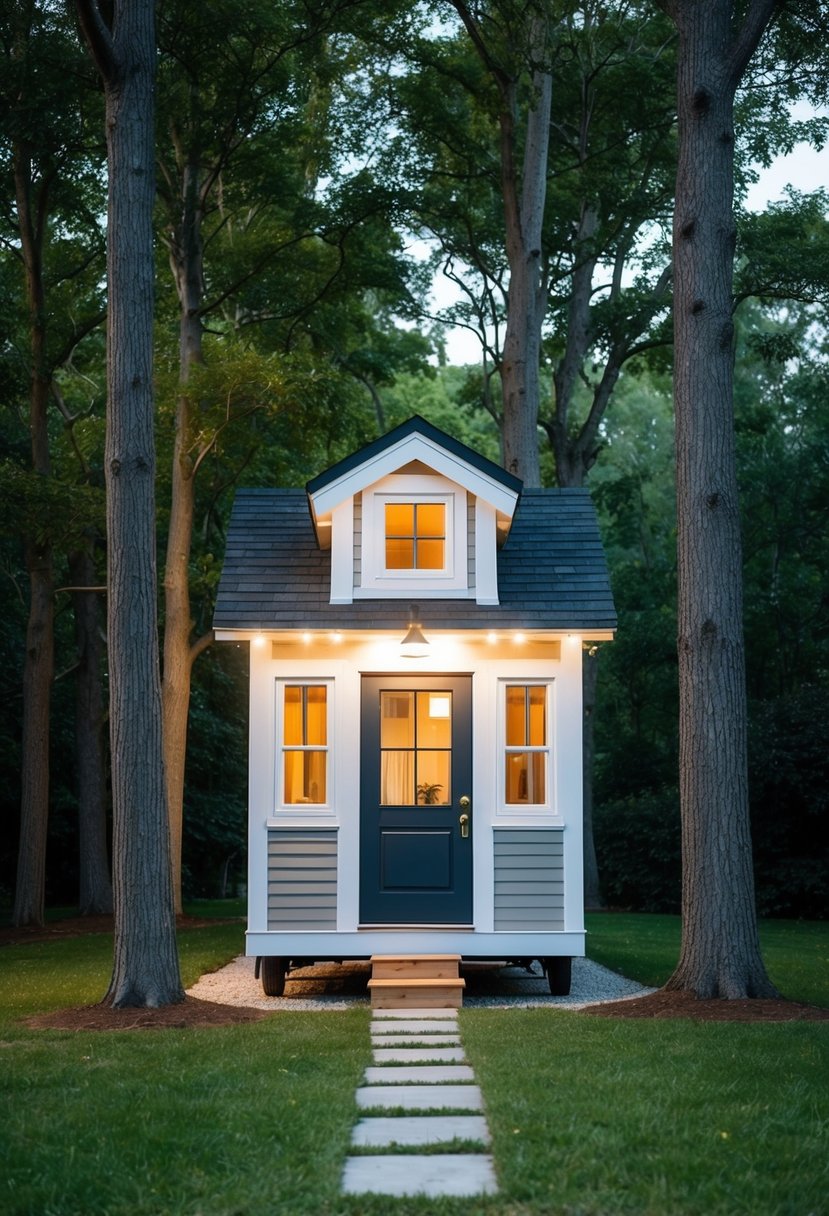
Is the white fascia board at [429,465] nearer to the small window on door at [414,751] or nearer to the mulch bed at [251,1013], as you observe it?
the small window on door at [414,751]

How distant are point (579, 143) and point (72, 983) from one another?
1426 centimetres

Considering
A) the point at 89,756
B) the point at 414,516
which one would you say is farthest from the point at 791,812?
the point at 414,516

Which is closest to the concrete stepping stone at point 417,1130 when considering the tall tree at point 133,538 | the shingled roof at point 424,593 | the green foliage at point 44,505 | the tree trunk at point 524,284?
the tall tree at point 133,538

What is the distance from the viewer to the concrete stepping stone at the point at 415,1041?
27.6 ft

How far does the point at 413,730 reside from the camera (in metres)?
11.7

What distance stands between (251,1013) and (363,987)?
2707 millimetres

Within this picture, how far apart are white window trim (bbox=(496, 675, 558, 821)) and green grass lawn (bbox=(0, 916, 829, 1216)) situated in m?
2.31

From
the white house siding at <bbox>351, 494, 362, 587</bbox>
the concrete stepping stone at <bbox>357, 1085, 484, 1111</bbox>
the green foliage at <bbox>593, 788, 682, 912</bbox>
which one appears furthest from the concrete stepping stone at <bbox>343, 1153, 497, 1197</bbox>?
the green foliage at <bbox>593, 788, 682, 912</bbox>

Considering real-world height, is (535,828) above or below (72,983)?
above

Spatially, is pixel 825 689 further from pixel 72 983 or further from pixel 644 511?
pixel 72 983

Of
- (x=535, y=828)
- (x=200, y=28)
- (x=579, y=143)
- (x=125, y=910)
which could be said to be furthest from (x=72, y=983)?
(x=579, y=143)

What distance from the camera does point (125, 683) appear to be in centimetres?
1000

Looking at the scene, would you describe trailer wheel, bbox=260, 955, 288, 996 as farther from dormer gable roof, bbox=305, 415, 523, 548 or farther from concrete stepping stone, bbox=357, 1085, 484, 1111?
concrete stepping stone, bbox=357, 1085, 484, 1111

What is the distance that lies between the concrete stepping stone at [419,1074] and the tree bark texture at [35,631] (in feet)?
39.3
